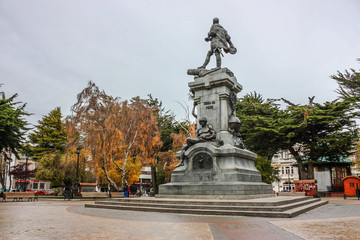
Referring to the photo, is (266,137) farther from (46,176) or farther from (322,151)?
(46,176)

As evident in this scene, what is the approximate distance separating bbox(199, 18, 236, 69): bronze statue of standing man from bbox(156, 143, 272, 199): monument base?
17.3 feet

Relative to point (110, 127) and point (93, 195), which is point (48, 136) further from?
point (110, 127)

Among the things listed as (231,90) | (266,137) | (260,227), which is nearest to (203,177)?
(231,90)

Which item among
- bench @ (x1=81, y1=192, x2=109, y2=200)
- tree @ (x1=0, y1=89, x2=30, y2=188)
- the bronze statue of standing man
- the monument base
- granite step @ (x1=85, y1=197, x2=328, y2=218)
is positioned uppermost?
the bronze statue of standing man

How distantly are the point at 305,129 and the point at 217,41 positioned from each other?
2039cm

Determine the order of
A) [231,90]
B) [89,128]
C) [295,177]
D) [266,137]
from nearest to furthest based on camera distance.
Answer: [231,90], [89,128], [266,137], [295,177]

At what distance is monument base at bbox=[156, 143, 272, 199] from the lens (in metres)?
12.4

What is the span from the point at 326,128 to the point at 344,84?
7.41 meters

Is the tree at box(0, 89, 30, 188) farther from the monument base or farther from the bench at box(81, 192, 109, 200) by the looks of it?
the monument base

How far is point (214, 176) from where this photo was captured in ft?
43.3

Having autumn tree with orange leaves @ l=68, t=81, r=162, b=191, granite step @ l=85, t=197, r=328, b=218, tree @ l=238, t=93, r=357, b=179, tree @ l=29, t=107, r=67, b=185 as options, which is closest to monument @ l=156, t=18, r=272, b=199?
granite step @ l=85, t=197, r=328, b=218

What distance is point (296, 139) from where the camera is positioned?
33.0 metres

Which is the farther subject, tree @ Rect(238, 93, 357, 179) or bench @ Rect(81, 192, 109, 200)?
tree @ Rect(238, 93, 357, 179)

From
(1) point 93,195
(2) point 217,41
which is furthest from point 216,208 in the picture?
(1) point 93,195
